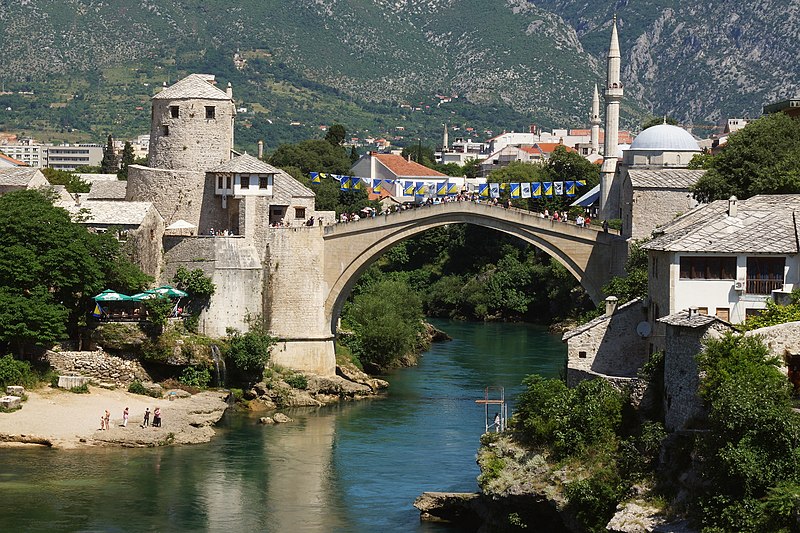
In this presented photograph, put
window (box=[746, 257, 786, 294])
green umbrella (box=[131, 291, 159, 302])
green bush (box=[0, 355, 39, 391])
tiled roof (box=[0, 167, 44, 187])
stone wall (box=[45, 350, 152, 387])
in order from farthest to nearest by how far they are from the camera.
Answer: tiled roof (box=[0, 167, 44, 187]), green umbrella (box=[131, 291, 159, 302]), stone wall (box=[45, 350, 152, 387]), green bush (box=[0, 355, 39, 391]), window (box=[746, 257, 786, 294])

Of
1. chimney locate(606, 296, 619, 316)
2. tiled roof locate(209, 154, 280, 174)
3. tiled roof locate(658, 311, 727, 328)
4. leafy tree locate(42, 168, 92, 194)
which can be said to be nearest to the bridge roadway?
tiled roof locate(209, 154, 280, 174)

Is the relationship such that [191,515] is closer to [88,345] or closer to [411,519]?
[411,519]

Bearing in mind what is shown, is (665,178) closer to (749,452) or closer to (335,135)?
(749,452)

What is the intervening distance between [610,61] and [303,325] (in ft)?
87.8

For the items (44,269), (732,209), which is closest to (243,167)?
(44,269)

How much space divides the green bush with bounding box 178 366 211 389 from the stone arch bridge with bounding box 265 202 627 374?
4.31 meters

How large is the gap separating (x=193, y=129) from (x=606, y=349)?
1130 inches

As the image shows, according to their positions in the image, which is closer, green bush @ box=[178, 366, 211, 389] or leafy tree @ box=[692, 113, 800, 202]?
leafy tree @ box=[692, 113, 800, 202]

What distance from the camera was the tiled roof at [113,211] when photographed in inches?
2522

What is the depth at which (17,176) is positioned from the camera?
73.2 metres

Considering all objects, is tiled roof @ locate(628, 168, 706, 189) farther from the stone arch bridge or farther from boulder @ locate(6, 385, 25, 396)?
boulder @ locate(6, 385, 25, 396)

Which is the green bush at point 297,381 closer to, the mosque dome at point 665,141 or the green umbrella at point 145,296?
the green umbrella at point 145,296

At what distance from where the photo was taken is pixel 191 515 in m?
44.0

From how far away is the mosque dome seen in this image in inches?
2931
